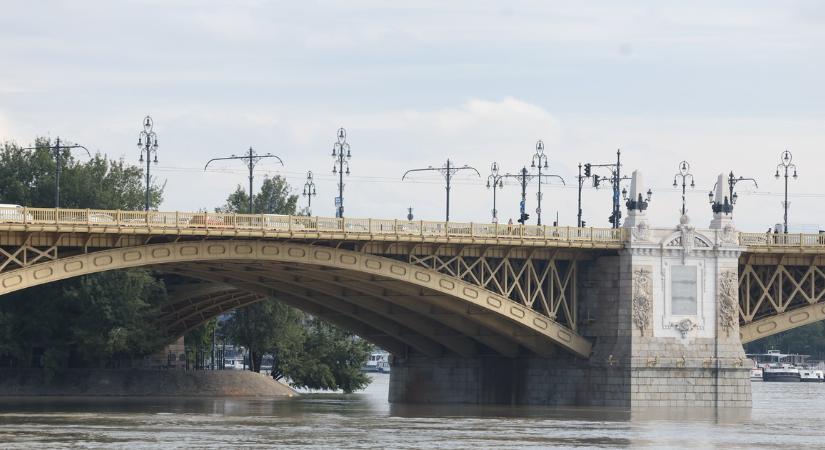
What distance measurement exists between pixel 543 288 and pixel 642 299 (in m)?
5.85

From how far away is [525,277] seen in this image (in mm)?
98812

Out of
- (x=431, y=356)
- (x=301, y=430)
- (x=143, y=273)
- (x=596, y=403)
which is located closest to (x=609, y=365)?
(x=596, y=403)

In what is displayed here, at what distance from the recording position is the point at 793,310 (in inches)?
4001

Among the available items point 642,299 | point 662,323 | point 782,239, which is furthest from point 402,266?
point 782,239

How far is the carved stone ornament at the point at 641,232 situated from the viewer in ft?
322

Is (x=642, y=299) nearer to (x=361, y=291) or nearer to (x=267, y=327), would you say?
(x=361, y=291)

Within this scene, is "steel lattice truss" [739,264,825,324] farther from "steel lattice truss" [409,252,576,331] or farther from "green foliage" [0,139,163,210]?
"green foliage" [0,139,163,210]

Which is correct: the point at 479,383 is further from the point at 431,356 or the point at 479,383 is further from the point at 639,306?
the point at 639,306

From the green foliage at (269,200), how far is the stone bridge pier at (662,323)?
136 ft

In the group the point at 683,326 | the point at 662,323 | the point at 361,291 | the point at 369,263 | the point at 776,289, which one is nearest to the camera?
the point at 369,263

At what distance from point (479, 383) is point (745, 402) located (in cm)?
1684

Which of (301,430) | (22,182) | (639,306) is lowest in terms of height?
(301,430)

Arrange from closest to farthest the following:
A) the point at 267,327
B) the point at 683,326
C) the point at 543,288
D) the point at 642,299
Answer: the point at 642,299
the point at 683,326
the point at 543,288
the point at 267,327

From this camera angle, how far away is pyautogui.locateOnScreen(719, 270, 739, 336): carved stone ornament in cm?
9925
